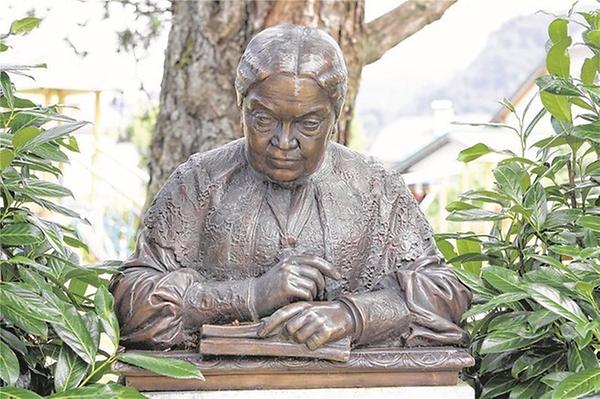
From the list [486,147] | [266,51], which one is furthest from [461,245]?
[266,51]

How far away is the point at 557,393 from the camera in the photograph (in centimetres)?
210

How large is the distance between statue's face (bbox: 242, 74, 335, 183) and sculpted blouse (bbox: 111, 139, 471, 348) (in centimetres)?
10

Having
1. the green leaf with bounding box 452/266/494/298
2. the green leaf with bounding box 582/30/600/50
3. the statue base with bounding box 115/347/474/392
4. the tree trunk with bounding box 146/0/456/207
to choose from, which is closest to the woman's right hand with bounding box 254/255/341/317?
the statue base with bounding box 115/347/474/392

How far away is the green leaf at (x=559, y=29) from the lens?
2.63 metres

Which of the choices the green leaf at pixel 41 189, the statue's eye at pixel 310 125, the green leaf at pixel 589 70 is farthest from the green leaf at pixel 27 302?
the green leaf at pixel 589 70

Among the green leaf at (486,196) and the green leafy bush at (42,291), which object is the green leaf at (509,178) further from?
the green leafy bush at (42,291)

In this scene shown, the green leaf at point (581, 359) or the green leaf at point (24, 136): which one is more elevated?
the green leaf at point (24, 136)

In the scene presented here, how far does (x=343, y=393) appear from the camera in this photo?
7.31ft

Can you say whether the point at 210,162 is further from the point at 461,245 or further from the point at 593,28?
the point at 593,28

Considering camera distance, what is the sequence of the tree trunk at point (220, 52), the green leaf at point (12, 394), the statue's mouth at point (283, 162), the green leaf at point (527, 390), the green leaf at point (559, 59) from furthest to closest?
the tree trunk at point (220, 52)
the green leaf at point (559, 59)
the green leaf at point (527, 390)
the statue's mouth at point (283, 162)
the green leaf at point (12, 394)

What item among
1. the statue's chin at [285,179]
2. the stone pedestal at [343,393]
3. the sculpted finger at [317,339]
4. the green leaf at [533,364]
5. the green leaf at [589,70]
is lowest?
the stone pedestal at [343,393]

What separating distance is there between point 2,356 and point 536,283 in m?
1.17

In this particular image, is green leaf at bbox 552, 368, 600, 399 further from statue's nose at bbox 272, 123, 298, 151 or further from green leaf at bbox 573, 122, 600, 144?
statue's nose at bbox 272, 123, 298, 151

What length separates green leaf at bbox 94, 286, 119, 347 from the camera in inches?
86.1
